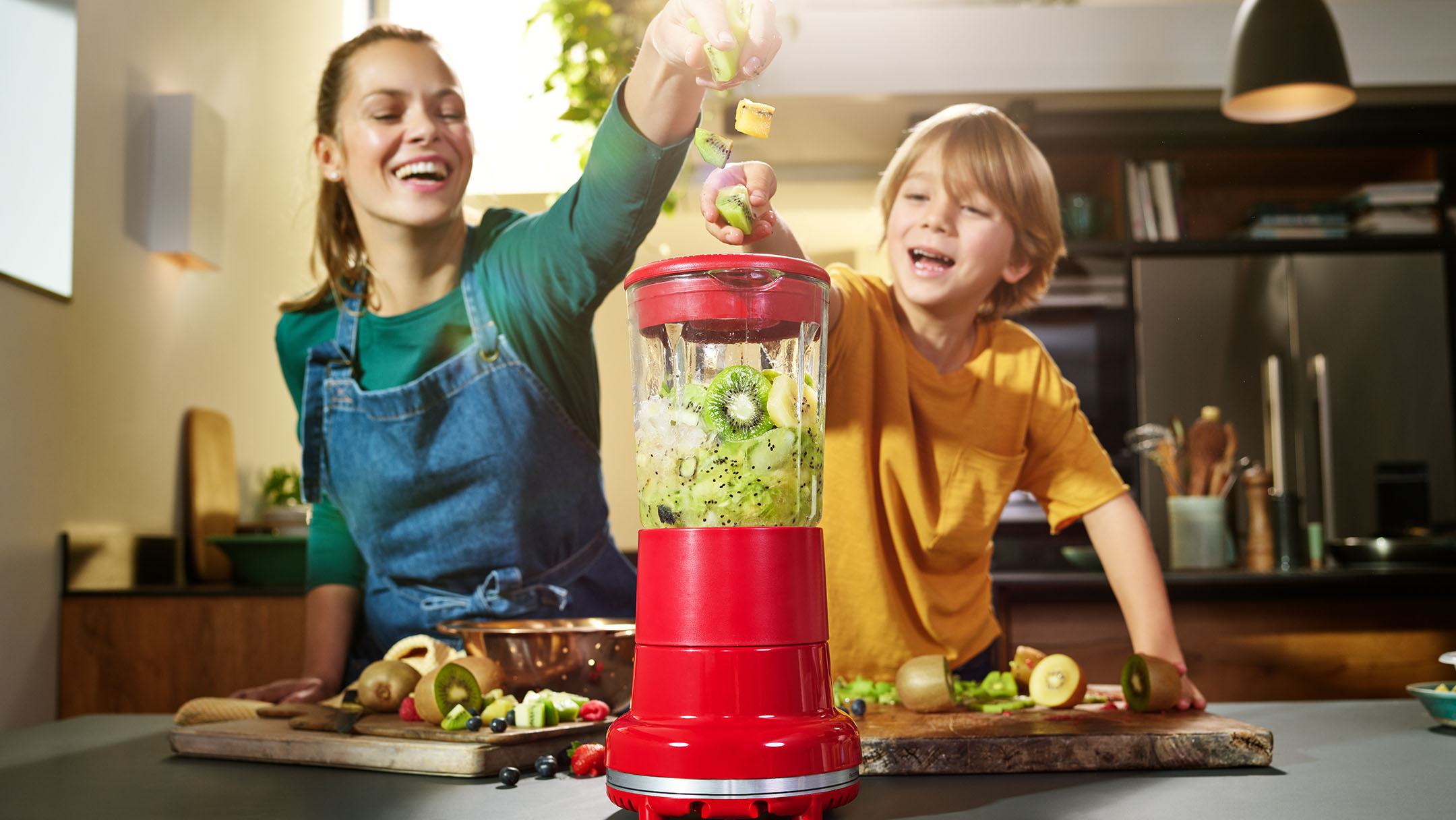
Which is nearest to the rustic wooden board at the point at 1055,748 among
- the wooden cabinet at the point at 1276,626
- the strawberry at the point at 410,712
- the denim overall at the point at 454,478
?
the strawberry at the point at 410,712

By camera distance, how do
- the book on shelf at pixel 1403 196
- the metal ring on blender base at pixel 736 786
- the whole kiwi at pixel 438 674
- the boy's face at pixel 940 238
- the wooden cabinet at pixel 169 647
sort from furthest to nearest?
the book on shelf at pixel 1403 196 → the wooden cabinet at pixel 169 647 → the boy's face at pixel 940 238 → the whole kiwi at pixel 438 674 → the metal ring on blender base at pixel 736 786

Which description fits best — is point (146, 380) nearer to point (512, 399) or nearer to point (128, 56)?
point (128, 56)

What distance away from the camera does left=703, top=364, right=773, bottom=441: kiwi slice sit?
2.32ft

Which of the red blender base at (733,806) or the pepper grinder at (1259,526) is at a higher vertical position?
the pepper grinder at (1259,526)

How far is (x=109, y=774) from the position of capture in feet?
2.92

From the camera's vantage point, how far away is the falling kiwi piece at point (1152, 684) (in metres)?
0.95

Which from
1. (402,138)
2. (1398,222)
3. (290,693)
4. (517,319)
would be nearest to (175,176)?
(402,138)

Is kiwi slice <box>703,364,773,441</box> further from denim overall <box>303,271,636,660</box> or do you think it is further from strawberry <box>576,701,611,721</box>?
denim overall <box>303,271,636,660</box>

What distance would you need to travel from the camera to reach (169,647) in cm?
190

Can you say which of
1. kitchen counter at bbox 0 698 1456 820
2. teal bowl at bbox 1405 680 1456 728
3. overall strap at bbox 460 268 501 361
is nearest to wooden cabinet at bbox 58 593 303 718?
overall strap at bbox 460 268 501 361

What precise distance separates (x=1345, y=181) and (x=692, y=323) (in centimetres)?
342

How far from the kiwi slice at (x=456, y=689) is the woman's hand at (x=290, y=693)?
364mm

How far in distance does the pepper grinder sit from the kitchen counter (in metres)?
1.66

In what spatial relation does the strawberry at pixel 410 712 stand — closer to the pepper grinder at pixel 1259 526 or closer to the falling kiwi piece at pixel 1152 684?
the falling kiwi piece at pixel 1152 684
